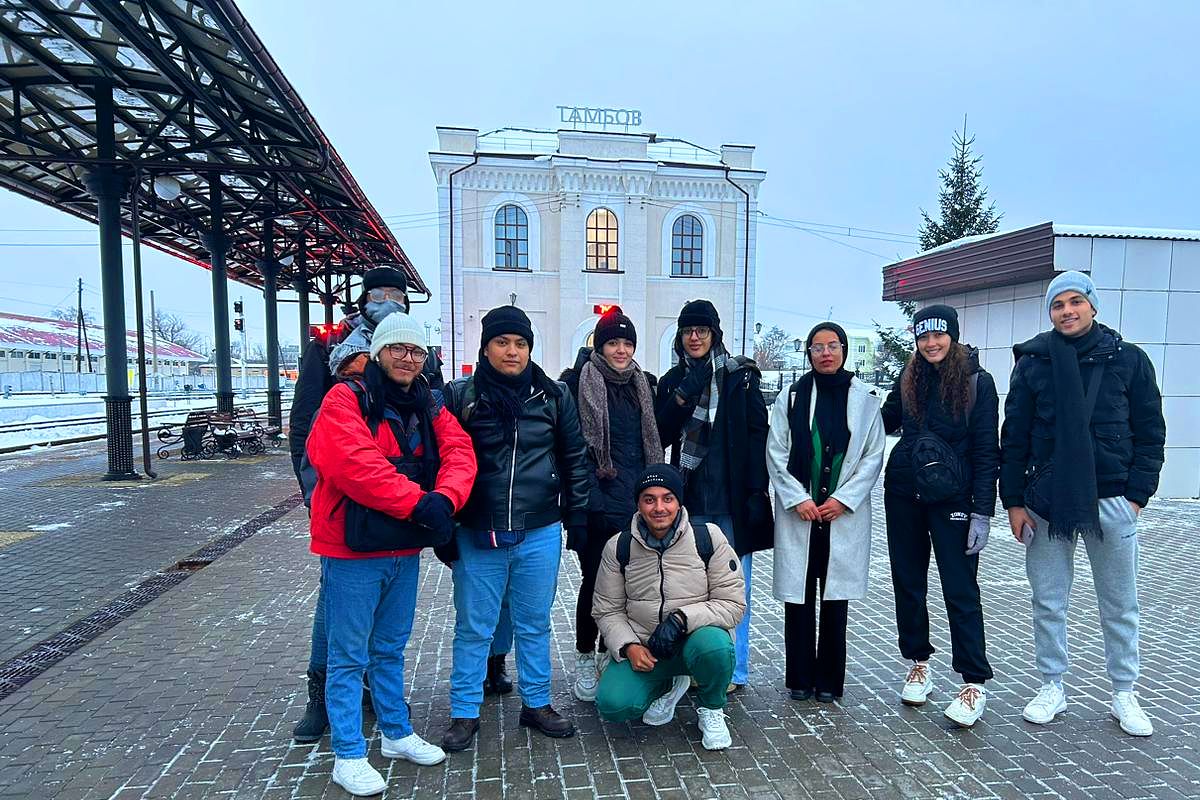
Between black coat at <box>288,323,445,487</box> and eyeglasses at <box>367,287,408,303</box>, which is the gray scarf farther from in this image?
eyeglasses at <box>367,287,408,303</box>

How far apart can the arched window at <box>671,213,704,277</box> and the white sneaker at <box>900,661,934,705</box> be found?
21292mm

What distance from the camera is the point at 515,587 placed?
3.15 m

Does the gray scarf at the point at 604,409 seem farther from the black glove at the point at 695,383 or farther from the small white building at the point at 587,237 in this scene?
the small white building at the point at 587,237

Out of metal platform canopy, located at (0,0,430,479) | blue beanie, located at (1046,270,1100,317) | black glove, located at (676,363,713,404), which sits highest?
metal platform canopy, located at (0,0,430,479)

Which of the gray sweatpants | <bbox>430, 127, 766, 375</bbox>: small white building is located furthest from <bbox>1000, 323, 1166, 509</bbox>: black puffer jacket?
<bbox>430, 127, 766, 375</bbox>: small white building

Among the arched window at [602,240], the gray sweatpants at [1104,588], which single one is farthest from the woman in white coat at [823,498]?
the arched window at [602,240]

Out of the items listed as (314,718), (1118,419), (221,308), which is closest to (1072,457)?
(1118,419)

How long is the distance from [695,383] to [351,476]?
173cm

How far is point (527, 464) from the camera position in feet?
9.95

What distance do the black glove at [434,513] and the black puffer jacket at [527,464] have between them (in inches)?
11.8

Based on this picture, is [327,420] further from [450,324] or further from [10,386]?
[10,386]

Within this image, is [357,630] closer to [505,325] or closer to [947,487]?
[505,325]

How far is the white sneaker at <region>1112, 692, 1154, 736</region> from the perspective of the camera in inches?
123

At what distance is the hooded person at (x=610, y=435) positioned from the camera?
132 inches
